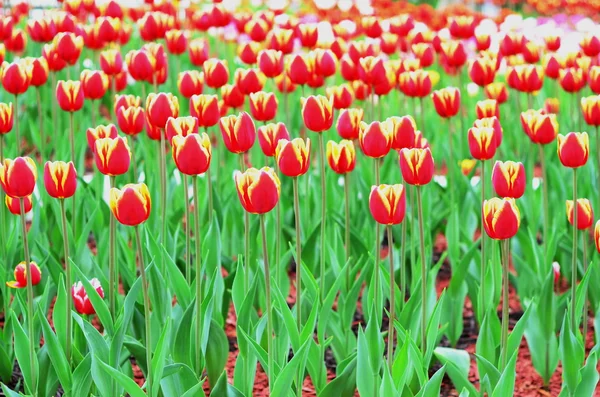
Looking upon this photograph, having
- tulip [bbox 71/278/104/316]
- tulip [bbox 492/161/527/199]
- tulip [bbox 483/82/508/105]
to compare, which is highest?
tulip [bbox 492/161/527/199]

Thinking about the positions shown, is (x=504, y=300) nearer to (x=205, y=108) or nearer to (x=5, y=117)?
(x=205, y=108)

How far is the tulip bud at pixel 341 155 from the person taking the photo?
2873 mm

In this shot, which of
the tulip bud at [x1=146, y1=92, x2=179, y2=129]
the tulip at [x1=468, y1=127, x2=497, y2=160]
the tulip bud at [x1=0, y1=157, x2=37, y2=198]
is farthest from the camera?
the tulip bud at [x1=146, y1=92, x2=179, y2=129]

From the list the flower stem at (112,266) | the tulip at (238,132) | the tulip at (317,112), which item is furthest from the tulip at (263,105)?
the flower stem at (112,266)

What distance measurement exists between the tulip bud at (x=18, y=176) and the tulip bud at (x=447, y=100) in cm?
171

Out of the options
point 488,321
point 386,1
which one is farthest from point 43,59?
point 386,1

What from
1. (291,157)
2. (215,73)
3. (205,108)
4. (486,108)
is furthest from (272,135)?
(486,108)

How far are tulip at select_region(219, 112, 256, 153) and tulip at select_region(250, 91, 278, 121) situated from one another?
0.55 meters

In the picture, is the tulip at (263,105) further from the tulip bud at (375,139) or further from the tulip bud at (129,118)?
the tulip bud at (375,139)

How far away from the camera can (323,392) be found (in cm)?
262

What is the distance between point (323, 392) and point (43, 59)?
198 centimetres

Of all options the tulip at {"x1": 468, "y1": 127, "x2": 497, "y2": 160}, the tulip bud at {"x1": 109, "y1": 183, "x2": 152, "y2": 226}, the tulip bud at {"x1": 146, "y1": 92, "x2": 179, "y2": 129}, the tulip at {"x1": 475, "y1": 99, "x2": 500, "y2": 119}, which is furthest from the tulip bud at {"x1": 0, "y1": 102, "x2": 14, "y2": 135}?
the tulip at {"x1": 475, "y1": 99, "x2": 500, "y2": 119}

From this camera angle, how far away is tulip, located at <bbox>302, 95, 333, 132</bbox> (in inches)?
114

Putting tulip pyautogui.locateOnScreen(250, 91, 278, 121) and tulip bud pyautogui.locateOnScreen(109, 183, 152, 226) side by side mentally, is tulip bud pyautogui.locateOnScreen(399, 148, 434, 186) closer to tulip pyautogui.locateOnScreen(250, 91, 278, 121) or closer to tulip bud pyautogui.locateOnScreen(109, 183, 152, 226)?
tulip bud pyautogui.locateOnScreen(109, 183, 152, 226)
